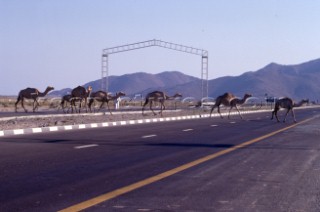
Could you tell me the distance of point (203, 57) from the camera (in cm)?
7188

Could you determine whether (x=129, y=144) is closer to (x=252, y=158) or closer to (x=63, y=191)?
(x=252, y=158)

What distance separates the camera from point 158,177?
11.6 m

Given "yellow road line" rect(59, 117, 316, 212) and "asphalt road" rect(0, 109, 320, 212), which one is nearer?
"yellow road line" rect(59, 117, 316, 212)

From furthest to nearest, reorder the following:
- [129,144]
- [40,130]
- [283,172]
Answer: [40,130] < [129,144] < [283,172]

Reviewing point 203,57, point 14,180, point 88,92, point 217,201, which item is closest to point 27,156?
point 14,180

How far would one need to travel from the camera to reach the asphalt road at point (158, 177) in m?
9.04

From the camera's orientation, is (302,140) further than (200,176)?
Yes

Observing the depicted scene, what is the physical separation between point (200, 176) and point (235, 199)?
2388 mm

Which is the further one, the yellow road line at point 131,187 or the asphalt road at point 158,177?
the asphalt road at point 158,177

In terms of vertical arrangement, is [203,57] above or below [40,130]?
above

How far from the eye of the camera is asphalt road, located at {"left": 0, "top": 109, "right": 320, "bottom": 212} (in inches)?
356

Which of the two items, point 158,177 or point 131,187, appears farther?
point 158,177

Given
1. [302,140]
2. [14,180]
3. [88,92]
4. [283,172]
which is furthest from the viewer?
[88,92]

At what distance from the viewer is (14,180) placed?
36.0 ft
